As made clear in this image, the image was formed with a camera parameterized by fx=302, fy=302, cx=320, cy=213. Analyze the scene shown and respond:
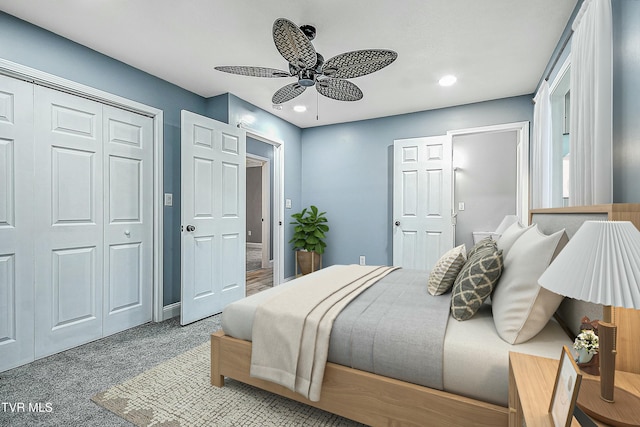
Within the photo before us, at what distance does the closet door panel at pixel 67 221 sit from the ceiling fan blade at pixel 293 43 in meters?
1.86

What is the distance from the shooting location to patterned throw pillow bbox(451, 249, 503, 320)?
1.48 metres

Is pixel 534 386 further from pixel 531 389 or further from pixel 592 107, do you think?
pixel 592 107

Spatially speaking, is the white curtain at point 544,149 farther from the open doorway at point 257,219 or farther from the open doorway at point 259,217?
the open doorway at point 257,219

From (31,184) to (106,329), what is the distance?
53.6 inches

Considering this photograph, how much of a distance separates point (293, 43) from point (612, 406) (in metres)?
2.07

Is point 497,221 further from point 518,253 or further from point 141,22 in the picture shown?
point 141,22

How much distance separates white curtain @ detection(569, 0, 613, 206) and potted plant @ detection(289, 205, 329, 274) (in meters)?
3.22

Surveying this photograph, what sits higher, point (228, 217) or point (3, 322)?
point (228, 217)

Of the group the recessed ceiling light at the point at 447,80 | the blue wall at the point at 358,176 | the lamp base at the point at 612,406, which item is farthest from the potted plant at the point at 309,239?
the lamp base at the point at 612,406

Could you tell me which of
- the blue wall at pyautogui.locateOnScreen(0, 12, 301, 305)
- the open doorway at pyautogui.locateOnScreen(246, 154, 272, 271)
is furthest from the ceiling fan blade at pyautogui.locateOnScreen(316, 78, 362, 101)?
the open doorway at pyautogui.locateOnScreen(246, 154, 272, 271)

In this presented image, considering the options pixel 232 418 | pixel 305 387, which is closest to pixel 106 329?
pixel 232 418

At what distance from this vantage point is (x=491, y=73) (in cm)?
299

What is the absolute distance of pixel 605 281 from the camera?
691 millimetres

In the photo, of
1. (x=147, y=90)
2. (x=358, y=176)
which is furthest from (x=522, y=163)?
(x=147, y=90)
